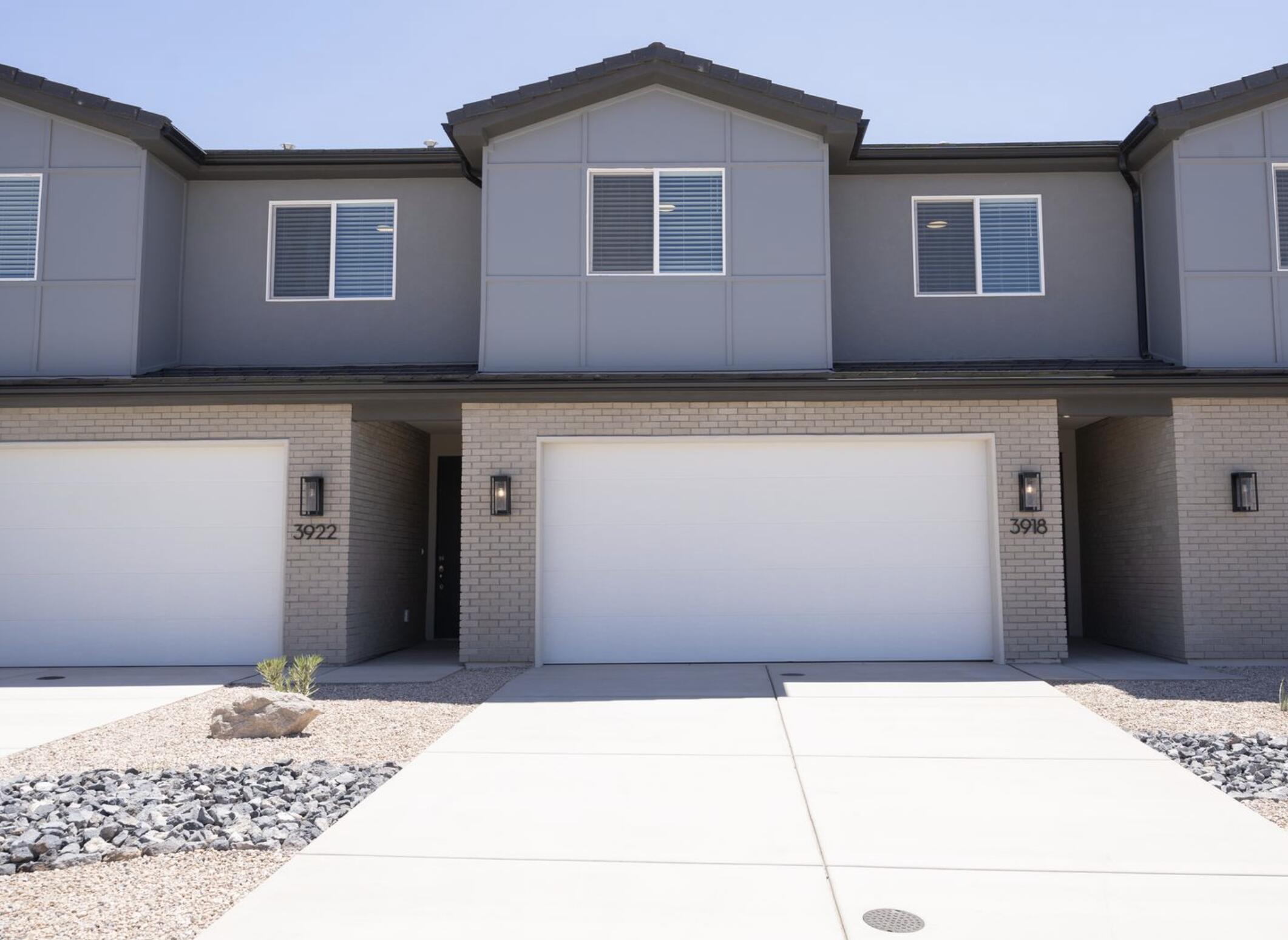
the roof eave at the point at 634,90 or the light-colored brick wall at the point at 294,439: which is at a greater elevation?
the roof eave at the point at 634,90

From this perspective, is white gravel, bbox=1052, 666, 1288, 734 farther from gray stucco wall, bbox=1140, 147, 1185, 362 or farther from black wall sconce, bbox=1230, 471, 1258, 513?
gray stucco wall, bbox=1140, 147, 1185, 362

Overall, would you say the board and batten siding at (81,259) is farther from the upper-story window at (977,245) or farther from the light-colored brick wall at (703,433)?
the upper-story window at (977,245)

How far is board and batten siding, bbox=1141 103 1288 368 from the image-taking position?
35.7 feet

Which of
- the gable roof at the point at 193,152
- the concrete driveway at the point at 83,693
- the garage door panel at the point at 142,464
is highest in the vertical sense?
the gable roof at the point at 193,152

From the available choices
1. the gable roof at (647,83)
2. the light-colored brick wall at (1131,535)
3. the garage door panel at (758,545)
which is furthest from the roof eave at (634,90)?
the light-colored brick wall at (1131,535)

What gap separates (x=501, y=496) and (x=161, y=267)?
535 centimetres

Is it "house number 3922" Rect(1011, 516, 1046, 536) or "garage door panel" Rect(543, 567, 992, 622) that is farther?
"garage door panel" Rect(543, 567, 992, 622)

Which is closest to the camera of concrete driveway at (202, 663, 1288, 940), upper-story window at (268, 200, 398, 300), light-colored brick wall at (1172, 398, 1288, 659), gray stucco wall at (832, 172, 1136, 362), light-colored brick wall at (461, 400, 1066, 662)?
concrete driveway at (202, 663, 1288, 940)

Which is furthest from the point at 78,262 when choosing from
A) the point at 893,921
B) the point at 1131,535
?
the point at 1131,535

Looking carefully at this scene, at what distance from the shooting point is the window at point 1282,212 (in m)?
11.0

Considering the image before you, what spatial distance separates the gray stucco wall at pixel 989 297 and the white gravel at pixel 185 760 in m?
6.06

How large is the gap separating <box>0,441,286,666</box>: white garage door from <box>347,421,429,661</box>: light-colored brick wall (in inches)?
33.4

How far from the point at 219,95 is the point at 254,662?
8.07 metres

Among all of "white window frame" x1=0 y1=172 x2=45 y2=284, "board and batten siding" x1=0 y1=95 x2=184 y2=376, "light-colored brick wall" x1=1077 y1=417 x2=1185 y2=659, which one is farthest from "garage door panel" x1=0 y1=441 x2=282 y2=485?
"light-colored brick wall" x1=1077 y1=417 x2=1185 y2=659
